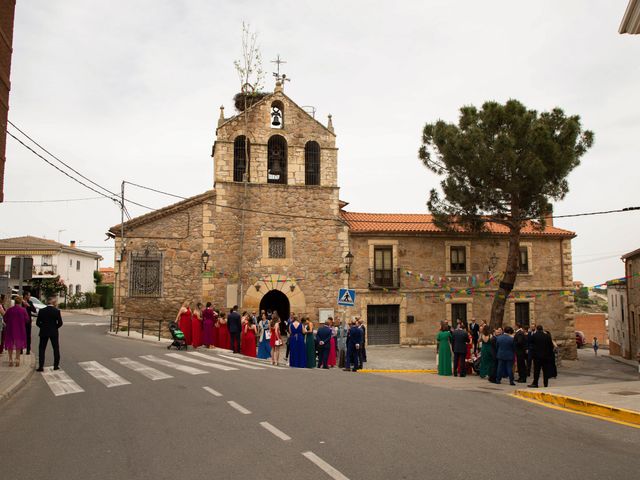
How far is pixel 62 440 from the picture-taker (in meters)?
6.27

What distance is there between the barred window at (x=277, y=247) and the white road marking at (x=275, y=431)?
17027 millimetres

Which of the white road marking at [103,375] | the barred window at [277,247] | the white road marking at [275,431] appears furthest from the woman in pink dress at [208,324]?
the white road marking at [275,431]

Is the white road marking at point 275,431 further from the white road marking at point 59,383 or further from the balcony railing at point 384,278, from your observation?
the balcony railing at point 384,278

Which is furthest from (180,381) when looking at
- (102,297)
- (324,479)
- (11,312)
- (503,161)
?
(102,297)

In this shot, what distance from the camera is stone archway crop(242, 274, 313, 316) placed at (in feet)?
77.0

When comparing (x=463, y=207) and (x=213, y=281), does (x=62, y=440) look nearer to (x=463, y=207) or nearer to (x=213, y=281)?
(x=213, y=281)

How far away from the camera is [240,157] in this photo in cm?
2425

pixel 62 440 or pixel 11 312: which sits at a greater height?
pixel 11 312

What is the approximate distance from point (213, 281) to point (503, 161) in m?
13.0

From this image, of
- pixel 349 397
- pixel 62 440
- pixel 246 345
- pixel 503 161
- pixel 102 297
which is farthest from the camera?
pixel 102 297

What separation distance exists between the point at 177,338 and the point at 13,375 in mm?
7022

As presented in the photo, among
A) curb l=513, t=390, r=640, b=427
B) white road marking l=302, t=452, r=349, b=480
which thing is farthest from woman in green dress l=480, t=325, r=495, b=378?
white road marking l=302, t=452, r=349, b=480

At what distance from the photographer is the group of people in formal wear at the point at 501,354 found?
42.9 ft

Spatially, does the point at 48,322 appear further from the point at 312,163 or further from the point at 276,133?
the point at 312,163
